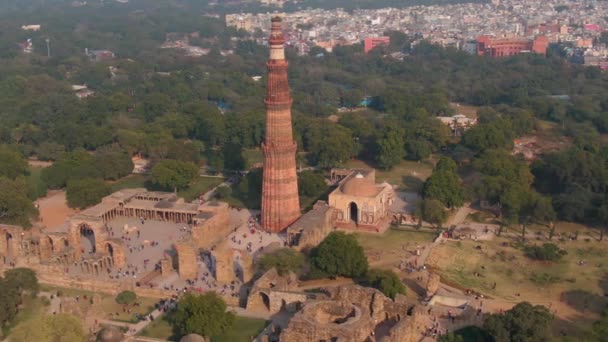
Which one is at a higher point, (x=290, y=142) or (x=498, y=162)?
(x=290, y=142)

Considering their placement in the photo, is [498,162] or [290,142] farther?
[498,162]

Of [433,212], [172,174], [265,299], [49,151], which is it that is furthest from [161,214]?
[49,151]

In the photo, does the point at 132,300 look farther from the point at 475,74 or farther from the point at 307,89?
the point at 475,74

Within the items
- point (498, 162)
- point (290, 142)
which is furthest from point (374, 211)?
point (498, 162)

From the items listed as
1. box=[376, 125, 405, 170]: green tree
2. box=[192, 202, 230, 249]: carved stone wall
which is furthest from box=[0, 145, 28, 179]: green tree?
box=[376, 125, 405, 170]: green tree

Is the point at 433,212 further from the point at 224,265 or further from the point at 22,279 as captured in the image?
the point at 22,279

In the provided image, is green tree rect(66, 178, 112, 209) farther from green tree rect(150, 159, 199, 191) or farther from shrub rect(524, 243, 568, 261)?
shrub rect(524, 243, 568, 261)
